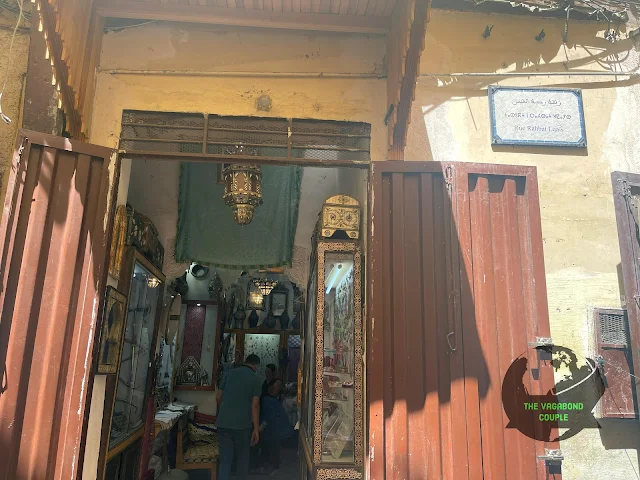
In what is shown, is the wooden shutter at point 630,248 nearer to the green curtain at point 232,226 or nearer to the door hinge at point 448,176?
the door hinge at point 448,176

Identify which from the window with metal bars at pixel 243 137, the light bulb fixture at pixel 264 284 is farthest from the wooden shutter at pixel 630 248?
the light bulb fixture at pixel 264 284

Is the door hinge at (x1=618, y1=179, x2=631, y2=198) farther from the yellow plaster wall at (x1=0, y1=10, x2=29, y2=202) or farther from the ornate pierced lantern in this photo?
the yellow plaster wall at (x1=0, y1=10, x2=29, y2=202)

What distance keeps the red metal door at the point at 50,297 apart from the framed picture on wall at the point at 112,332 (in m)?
0.35

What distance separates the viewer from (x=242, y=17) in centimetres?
378

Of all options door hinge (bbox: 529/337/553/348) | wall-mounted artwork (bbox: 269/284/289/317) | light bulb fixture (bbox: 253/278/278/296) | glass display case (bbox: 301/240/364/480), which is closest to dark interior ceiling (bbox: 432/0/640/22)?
glass display case (bbox: 301/240/364/480)

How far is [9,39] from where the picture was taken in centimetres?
386

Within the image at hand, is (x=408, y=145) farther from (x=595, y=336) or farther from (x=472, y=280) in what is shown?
(x=595, y=336)

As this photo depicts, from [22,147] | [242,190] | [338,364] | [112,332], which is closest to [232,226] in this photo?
[242,190]

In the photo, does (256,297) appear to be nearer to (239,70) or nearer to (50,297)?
(239,70)

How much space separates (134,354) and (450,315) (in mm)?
3283

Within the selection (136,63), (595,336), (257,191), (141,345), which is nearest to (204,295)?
(141,345)

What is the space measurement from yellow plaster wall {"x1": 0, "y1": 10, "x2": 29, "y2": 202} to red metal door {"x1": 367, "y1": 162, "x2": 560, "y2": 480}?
2689mm

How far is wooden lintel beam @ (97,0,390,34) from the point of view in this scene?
12.2ft

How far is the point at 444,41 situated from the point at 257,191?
6.71ft
